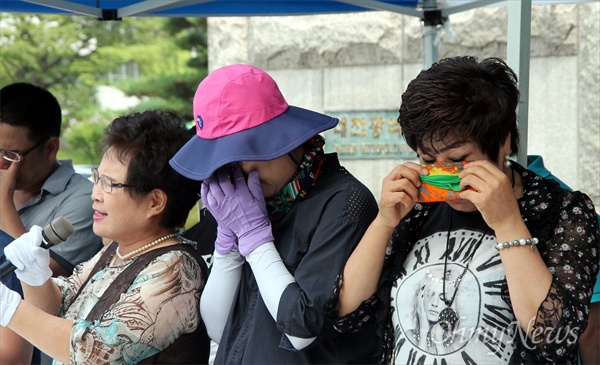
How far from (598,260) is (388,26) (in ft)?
17.8

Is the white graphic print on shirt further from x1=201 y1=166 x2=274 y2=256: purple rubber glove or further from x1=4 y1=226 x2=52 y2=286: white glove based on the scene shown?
x1=4 y1=226 x2=52 y2=286: white glove

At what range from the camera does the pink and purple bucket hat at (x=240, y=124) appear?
80.4 inches

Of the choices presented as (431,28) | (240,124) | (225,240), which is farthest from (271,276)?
(431,28)

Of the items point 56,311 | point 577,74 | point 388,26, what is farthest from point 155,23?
point 56,311

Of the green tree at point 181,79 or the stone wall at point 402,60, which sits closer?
the stone wall at point 402,60

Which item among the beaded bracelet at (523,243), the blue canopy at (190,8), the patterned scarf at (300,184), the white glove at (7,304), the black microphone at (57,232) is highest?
the blue canopy at (190,8)

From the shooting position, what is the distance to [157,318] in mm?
2195

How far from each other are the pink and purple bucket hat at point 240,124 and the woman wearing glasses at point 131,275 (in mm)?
271

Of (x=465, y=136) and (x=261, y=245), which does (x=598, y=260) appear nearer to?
(x=465, y=136)

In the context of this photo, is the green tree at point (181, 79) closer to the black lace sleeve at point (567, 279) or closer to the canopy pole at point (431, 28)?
the canopy pole at point (431, 28)

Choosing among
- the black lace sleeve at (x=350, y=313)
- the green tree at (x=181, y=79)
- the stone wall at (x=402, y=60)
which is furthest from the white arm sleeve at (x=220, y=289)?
the green tree at (x=181, y=79)

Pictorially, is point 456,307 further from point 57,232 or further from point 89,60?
point 89,60

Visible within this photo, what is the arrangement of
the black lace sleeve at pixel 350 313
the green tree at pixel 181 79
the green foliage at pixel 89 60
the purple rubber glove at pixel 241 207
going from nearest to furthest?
the black lace sleeve at pixel 350 313 → the purple rubber glove at pixel 241 207 → the green tree at pixel 181 79 → the green foliage at pixel 89 60

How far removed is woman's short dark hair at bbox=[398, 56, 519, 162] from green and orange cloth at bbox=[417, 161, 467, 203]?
0.07m
